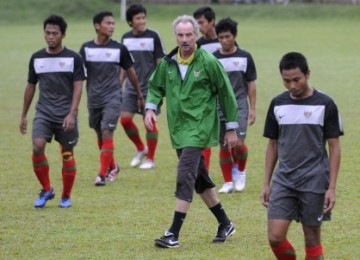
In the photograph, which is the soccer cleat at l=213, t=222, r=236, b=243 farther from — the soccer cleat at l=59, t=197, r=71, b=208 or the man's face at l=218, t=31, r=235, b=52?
the man's face at l=218, t=31, r=235, b=52

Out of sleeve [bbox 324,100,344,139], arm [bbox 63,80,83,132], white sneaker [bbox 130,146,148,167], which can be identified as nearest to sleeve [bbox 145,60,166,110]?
arm [bbox 63,80,83,132]

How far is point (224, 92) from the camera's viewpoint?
943 centimetres

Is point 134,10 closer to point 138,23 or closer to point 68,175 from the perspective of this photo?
point 138,23

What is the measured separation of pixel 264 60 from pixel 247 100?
19.3 meters

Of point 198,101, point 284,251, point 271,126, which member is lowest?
point 284,251

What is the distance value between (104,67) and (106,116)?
25.7 inches

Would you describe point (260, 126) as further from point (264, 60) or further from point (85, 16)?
point (85, 16)

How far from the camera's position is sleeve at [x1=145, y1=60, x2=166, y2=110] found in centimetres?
959

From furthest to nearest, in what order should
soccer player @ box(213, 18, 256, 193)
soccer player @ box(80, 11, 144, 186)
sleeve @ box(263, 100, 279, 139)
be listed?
1. soccer player @ box(80, 11, 144, 186)
2. soccer player @ box(213, 18, 256, 193)
3. sleeve @ box(263, 100, 279, 139)

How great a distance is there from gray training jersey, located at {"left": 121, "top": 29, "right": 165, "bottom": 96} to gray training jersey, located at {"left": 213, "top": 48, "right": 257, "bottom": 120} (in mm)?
2639

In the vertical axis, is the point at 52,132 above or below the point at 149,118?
below

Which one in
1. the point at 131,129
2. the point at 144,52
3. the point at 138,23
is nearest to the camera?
the point at 138,23

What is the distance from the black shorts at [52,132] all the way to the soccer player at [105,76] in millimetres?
1942

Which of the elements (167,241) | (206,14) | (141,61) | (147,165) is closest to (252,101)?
(206,14)
